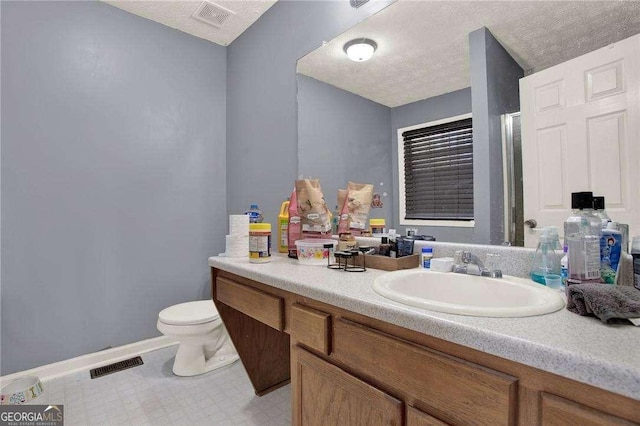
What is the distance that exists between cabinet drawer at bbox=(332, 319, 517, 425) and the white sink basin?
100mm

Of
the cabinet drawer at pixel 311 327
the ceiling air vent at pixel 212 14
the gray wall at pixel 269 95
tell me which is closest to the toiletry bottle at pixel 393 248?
the cabinet drawer at pixel 311 327

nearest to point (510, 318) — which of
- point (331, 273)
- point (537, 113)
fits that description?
point (331, 273)

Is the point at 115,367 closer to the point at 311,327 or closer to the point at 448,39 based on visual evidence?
the point at 311,327

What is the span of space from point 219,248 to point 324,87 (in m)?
1.57

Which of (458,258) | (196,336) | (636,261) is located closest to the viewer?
(636,261)

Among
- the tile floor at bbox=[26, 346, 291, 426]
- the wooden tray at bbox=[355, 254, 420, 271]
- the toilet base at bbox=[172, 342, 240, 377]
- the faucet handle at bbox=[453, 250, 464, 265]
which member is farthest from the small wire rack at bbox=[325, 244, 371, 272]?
the toilet base at bbox=[172, 342, 240, 377]

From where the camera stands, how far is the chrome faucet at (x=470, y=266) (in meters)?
0.97

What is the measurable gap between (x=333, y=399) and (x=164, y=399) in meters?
1.23

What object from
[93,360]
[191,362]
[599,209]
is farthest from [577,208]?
[93,360]

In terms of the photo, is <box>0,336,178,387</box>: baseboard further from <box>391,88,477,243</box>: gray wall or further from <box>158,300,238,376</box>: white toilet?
<box>391,88,477,243</box>: gray wall

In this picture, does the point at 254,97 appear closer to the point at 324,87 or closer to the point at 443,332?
the point at 324,87

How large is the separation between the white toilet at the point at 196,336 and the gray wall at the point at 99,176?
19.7 inches

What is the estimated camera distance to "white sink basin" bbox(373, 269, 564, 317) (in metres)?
0.64

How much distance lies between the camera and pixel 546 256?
92cm
